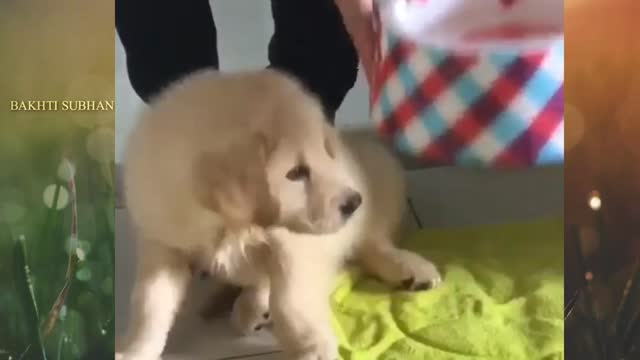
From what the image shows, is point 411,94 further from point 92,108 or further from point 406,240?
point 92,108

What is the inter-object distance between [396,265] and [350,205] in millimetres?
140

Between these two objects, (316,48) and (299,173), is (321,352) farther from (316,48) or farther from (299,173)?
(316,48)

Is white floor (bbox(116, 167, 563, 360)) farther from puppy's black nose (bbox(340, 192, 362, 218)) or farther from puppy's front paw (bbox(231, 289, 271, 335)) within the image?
puppy's black nose (bbox(340, 192, 362, 218))

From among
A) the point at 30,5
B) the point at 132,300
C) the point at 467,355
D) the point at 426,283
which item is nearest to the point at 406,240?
the point at 426,283

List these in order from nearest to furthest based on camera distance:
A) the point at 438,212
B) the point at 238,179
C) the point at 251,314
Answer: the point at 238,179 → the point at 251,314 → the point at 438,212

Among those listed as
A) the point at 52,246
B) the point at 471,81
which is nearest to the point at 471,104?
the point at 471,81

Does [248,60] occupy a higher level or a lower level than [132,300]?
higher

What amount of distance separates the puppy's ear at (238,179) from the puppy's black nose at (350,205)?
59mm

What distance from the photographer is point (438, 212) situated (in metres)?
1.00

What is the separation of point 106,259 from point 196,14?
24 cm

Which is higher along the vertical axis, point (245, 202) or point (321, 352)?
point (245, 202)

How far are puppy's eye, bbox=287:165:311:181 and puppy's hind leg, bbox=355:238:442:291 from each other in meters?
0.18

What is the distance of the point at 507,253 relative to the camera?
3.15 feet

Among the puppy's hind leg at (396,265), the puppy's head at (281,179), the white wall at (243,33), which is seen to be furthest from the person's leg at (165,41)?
the puppy's hind leg at (396,265)
